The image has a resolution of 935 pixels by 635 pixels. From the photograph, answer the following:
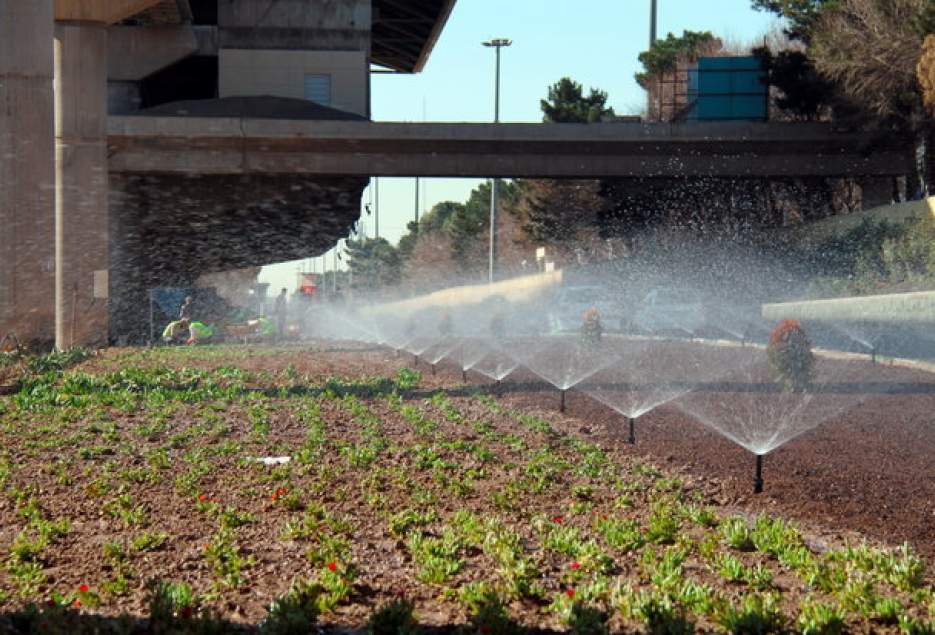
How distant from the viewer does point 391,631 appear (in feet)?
20.6

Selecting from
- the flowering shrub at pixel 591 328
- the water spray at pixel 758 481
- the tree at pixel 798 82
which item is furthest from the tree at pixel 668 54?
the water spray at pixel 758 481

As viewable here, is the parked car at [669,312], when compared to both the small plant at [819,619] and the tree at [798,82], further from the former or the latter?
the small plant at [819,619]

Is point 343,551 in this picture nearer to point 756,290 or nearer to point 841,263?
point 841,263

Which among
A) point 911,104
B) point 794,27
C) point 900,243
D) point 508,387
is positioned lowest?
point 508,387

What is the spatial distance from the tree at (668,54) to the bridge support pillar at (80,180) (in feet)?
110

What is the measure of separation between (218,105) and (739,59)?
19994mm

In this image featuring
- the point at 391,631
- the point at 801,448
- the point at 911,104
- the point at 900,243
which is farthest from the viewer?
the point at 911,104

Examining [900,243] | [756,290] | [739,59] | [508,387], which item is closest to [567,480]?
[508,387]

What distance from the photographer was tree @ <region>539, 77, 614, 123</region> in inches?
2744

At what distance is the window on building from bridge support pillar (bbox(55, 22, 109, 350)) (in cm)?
1633

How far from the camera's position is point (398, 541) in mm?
8688

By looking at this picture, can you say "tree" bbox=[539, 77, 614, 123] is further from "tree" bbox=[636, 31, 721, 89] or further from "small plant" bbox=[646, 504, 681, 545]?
"small plant" bbox=[646, 504, 681, 545]

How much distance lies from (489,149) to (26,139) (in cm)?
2122

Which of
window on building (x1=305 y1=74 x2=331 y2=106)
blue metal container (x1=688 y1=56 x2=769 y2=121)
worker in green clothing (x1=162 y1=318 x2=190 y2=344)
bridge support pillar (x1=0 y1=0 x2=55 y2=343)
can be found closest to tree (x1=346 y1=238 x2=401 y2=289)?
window on building (x1=305 y1=74 x2=331 y2=106)
